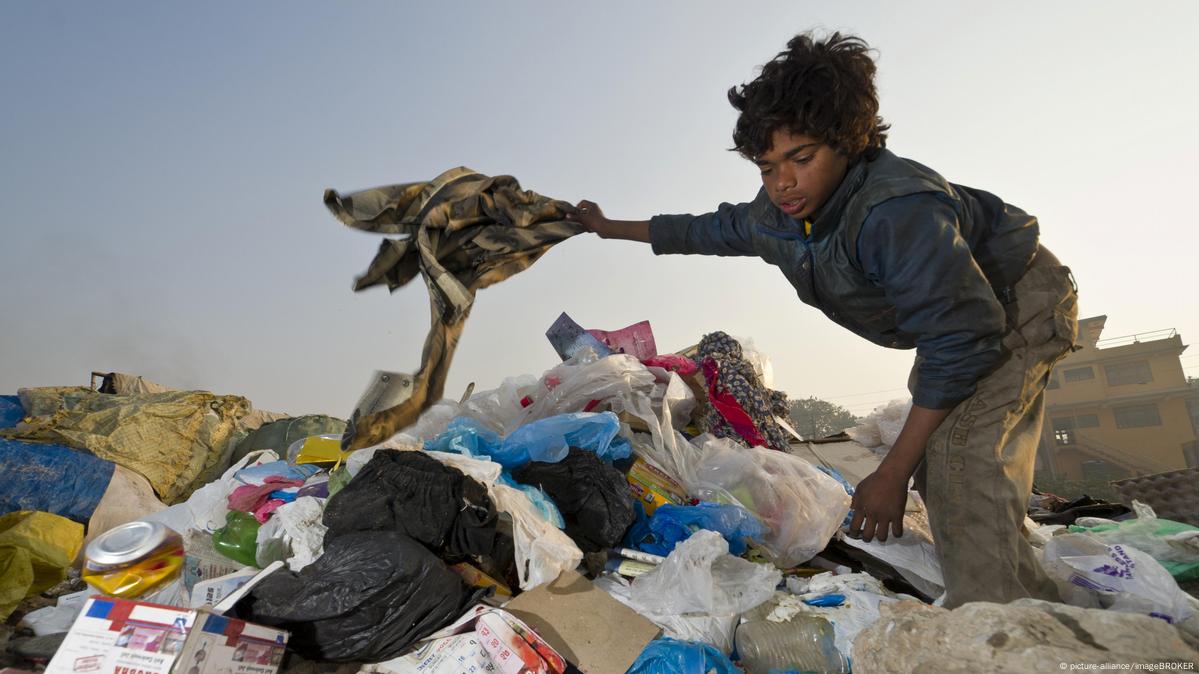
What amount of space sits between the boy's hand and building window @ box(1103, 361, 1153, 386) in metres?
29.7

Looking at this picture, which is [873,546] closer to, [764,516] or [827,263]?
[764,516]

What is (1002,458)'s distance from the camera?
1647mm

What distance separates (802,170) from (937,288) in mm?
468

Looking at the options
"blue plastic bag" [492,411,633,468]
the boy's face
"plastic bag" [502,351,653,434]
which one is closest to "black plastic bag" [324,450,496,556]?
"blue plastic bag" [492,411,633,468]

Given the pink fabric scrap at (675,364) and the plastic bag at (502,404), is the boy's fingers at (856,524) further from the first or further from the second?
the pink fabric scrap at (675,364)

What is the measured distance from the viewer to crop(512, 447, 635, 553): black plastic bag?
2.12m

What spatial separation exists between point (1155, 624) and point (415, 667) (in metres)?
1.46

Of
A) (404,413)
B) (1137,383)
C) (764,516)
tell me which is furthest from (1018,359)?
(1137,383)

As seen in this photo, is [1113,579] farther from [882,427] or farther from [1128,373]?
[1128,373]

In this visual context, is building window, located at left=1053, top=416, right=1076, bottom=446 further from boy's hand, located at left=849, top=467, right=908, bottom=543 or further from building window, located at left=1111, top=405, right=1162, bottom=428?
boy's hand, located at left=849, top=467, right=908, bottom=543

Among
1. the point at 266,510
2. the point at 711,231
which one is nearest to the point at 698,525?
the point at 711,231

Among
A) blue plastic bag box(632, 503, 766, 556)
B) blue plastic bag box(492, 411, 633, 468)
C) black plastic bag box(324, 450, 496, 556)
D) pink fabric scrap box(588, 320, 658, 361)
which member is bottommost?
blue plastic bag box(632, 503, 766, 556)

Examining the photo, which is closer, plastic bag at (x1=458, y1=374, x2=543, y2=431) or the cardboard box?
the cardboard box

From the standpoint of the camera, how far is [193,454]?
168 inches
